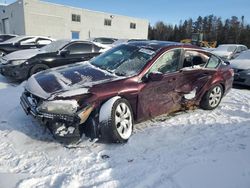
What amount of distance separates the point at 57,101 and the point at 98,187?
1.31m

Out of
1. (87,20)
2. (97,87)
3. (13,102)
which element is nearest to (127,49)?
(97,87)

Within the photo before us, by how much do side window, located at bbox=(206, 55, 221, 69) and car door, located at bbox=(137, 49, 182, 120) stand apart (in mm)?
988

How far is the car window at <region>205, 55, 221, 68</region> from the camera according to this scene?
5.59 metres

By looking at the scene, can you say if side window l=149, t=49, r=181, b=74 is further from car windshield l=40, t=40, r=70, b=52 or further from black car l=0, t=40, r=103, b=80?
car windshield l=40, t=40, r=70, b=52

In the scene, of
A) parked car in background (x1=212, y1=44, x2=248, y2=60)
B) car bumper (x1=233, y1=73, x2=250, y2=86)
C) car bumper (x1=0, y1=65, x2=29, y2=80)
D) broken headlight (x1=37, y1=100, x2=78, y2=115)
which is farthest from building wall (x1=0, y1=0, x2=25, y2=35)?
broken headlight (x1=37, y1=100, x2=78, y2=115)

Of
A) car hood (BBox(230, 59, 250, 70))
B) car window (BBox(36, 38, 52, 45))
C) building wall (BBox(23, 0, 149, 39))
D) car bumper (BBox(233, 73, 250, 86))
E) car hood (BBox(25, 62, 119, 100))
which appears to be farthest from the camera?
building wall (BBox(23, 0, 149, 39))

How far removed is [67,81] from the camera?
3883mm

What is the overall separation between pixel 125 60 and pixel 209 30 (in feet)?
204

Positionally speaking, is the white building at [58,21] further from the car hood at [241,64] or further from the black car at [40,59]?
the car hood at [241,64]

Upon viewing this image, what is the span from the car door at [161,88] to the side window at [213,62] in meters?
0.99

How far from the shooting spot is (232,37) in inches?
1987

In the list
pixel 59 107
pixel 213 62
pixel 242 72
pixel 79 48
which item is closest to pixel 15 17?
pixel 79 48

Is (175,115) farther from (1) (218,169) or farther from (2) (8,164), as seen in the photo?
(2) (8,164)

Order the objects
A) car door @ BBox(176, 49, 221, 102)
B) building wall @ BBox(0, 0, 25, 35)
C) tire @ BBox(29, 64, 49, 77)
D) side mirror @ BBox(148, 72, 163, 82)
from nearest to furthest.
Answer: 1. side mirror @ BBox(148, 72, 163, 82)
2. car door @ BBox(176, 49, 221, 102)
3. tire @ BBox(29, 64, 49, 77)
4. building wall @ BBox(0, 0, 25, 35)
